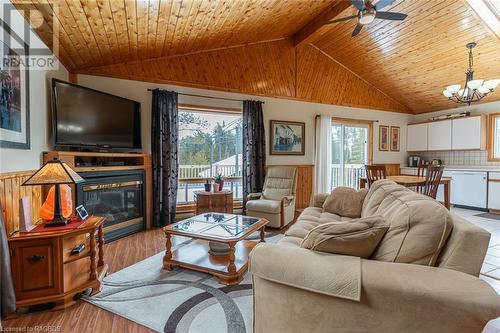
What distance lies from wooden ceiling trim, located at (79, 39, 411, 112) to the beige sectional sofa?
3905mm

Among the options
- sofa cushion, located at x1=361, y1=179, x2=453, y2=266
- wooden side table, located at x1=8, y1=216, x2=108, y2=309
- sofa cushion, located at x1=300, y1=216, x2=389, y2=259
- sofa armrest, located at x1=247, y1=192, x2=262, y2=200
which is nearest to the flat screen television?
wooden side table, located at x1=8, y1=216, x2=108, y2=309

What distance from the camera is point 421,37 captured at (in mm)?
4434

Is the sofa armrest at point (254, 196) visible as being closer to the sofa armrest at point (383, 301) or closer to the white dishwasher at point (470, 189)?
the sofa armrest at point (383, 301)

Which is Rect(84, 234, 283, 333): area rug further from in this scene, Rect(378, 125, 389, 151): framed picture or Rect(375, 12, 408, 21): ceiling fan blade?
Rect(378, 125, 389, 151): framed picture

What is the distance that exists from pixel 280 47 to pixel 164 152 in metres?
3.13

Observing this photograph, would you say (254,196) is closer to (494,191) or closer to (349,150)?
(349,150)

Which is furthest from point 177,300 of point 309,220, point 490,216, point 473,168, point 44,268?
point 473,168

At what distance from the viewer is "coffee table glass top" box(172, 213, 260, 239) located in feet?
8.33

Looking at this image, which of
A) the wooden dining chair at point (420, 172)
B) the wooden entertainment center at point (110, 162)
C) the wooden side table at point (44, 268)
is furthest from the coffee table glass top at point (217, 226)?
the wooden dining chair at point (420, 172)

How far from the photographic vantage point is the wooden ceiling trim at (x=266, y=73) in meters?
4.36

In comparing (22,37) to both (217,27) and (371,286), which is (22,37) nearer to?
(217,27)

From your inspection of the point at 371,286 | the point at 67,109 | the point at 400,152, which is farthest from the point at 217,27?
the point at 400,152

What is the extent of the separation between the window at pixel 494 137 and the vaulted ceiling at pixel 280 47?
1.44 feet

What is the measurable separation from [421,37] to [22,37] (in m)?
5.48
